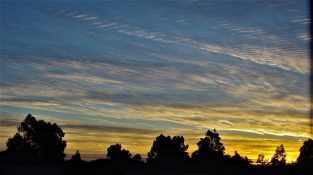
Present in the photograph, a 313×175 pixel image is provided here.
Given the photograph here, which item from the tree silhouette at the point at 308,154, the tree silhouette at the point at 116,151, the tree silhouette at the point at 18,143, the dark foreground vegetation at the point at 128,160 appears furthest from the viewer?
the tree silhouette at the point at 116,151

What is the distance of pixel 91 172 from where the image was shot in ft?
171

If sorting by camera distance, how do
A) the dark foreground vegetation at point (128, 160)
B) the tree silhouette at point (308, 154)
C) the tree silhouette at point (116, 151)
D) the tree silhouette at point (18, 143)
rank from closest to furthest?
1. the tree silhouette at point (308, 154)
2. the dark foreground vegetation at point (128, 160)
3. the tree silhouette at point (18, 143)
4. the tree silhouette at point (116, 151)

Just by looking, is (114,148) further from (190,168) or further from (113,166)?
(190,168)

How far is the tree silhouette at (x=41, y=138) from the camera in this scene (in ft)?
227

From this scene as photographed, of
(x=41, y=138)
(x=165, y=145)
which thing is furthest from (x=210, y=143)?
(x=41, y=138)

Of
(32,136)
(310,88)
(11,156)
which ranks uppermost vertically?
(32,136)

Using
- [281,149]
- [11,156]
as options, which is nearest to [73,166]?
[11,156]

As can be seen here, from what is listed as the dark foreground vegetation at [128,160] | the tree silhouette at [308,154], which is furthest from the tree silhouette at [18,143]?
the tree silhouette at [308,154]

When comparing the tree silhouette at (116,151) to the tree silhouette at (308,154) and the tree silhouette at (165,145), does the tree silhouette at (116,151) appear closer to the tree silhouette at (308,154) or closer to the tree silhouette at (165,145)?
the tree silhouette at (165,145)

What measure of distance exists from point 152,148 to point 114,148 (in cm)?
596

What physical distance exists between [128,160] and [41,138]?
19746mm

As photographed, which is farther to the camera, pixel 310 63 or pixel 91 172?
pixel 91 172

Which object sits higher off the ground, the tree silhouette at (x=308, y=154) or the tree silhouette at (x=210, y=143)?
the tree silhouette at (x=210, y=143)

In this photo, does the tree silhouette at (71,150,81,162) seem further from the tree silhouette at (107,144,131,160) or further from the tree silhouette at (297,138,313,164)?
the tree silhouette at (297,138,313,164)
